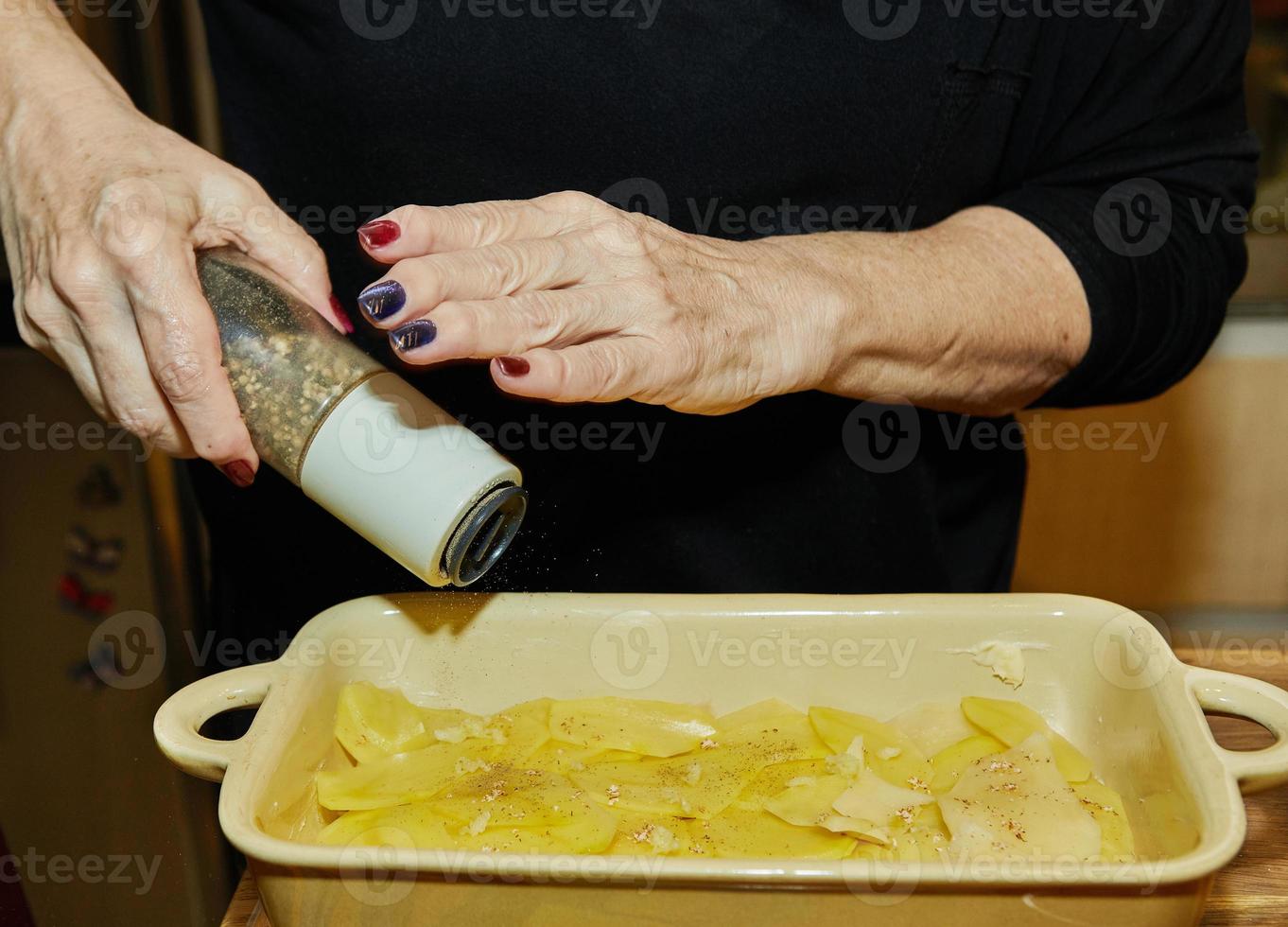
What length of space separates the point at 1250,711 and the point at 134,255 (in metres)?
0.79

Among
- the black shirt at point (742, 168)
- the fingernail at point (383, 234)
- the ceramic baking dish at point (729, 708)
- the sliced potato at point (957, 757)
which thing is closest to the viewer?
the ceramic baking dish at point (729, 708)

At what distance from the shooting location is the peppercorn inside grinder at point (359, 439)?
756mm

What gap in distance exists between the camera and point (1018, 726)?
34.1 inches

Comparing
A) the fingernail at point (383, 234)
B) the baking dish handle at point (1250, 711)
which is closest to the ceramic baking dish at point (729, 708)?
Result: the baking dish handle at point (1250, 711)

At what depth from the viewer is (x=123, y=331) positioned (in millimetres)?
806

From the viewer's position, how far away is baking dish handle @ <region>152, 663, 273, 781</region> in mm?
744

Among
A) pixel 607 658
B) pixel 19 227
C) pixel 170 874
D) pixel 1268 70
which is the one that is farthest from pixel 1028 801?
pixel 1268 70

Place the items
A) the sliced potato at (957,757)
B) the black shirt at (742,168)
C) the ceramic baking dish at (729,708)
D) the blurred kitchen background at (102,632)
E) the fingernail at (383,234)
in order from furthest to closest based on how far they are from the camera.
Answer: the blurred kitchen background at (102,632), the black shirt at (742,168), the sliced potato at (957,757), the fingernail at (383,234), the ceramic baking dish at (729,708)

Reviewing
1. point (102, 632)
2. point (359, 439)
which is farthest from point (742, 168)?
point (102, 632)

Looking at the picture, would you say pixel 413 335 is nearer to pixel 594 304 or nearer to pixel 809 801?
pixel 594 304

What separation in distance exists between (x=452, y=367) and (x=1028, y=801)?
1.98 ft

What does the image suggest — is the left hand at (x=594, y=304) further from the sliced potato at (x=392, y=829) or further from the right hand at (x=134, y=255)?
the sliced potato at (x=392, y=829)

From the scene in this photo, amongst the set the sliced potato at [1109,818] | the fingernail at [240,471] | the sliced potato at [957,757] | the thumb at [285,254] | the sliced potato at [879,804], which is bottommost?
the sliced potato at [957,757]

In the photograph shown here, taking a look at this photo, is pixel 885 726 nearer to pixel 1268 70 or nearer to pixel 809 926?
pixel 809 926
